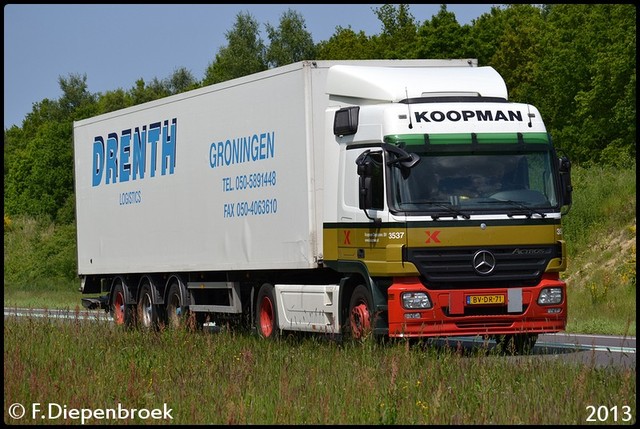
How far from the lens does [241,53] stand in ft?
308

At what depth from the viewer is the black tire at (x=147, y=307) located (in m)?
25.2

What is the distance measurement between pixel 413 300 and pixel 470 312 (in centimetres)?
81

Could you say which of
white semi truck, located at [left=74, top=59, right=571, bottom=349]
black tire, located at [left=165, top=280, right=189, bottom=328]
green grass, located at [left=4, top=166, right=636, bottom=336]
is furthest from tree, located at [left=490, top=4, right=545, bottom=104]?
white semi truck, located at [left=74, top=59, right=571, bottom=349]

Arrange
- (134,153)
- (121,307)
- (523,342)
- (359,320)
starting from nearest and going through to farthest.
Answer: (359,320) → (523,342) → (134,153) → (121,307)

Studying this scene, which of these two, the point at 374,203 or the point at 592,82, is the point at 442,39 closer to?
the point at 592,82

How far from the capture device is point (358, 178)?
18.2 metres

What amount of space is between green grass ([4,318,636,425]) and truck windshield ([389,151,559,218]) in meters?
2.15

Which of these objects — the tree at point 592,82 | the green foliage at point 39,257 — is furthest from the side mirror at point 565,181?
the green foliage at point 39,257

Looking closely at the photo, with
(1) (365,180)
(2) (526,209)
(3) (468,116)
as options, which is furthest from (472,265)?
(3) (468,116)

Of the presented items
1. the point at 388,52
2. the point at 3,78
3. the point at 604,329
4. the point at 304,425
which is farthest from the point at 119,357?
the point at 388,52

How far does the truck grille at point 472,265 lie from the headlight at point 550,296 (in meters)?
0.18

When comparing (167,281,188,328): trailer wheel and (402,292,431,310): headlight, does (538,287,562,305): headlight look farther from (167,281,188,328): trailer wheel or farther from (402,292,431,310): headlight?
(167,281,188,328): trailer wheel

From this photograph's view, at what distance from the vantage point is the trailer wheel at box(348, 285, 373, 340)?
18.1 m

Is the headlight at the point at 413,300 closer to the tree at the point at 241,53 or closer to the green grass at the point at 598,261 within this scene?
the green grass at the point at 598,261
